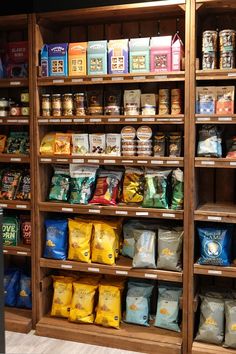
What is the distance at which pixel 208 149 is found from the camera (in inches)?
122

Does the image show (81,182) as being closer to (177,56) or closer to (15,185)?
(15,185)

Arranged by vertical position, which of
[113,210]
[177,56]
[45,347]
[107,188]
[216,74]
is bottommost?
[45,347]

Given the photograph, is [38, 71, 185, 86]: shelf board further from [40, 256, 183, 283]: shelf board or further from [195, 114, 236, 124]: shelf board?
[40, 256, 183, 283]: shelf board

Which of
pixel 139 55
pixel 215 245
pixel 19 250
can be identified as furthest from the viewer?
pixel 19 250

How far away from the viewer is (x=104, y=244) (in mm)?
3410

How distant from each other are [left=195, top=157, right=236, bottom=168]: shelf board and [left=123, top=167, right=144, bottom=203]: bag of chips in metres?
0.53

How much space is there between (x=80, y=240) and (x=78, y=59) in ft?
4.66

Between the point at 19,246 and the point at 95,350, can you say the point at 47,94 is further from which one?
the point at 95,350

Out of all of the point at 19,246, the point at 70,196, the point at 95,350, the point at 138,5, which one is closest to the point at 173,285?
the point at 95,350

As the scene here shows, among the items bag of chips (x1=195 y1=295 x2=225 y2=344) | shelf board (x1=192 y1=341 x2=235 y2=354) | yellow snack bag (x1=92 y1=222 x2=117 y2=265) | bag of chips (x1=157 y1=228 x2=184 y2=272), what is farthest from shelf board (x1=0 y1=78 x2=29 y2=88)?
shelf board (x1=192 y1=341 x2=235 y2=354)

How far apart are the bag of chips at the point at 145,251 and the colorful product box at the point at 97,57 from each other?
4.23 feet

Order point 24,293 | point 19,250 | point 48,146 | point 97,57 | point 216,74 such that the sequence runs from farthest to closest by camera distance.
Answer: point 24,293, point 19,250, point 48,146, point 97,57, point 216,74

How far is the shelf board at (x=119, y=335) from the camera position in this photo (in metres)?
3.21

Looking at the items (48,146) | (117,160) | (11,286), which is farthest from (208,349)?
(48,146)
